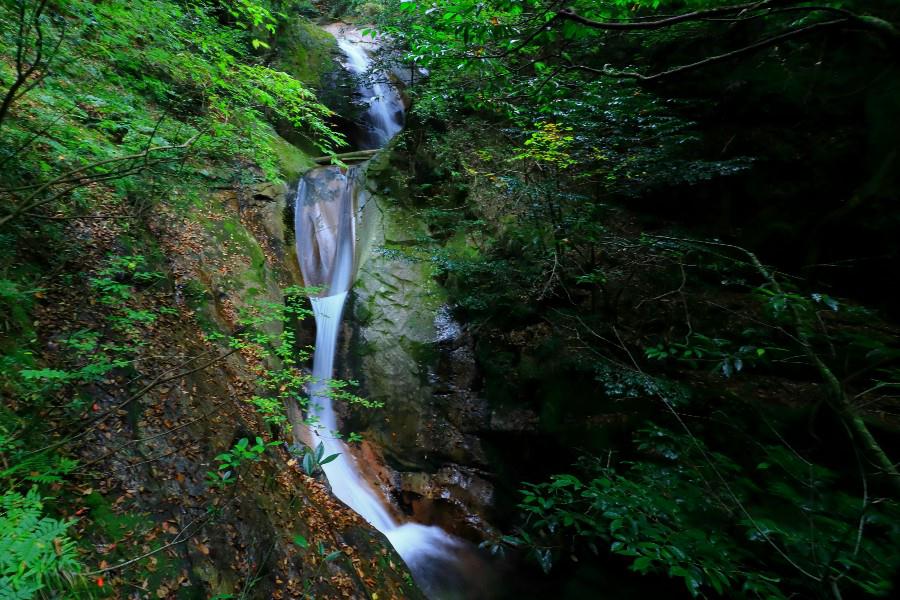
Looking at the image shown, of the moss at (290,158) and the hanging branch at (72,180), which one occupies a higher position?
the moss at (290,158)

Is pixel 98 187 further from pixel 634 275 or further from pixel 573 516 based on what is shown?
pixel 634 275

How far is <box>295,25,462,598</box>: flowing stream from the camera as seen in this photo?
625 cm

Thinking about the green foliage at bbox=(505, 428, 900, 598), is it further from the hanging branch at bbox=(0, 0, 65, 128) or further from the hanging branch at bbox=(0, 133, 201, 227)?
the hanging branch at bbox=(0, 0, 65, 128)

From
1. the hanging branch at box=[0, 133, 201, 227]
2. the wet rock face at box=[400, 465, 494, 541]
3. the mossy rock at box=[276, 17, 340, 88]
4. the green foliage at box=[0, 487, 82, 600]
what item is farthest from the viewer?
the mossy rock at box=[276, 17, 340, 88]

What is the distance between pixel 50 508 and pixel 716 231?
763 cm

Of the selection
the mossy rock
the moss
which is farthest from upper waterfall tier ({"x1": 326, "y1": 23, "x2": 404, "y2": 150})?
the moss

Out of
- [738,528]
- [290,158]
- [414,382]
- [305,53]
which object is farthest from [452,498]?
[305,53]

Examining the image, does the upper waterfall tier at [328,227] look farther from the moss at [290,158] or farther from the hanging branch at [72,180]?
the hanging branch at [72,180]

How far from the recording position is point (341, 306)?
877cm

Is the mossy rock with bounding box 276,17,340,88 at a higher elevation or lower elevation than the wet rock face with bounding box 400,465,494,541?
higher

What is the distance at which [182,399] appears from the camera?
4.11 metres

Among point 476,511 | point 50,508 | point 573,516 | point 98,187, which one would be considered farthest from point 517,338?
point 98,187

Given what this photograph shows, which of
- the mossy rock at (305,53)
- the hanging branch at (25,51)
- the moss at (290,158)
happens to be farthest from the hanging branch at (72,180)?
the mossy rock at (305,53)

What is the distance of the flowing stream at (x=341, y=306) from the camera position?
246 inches
